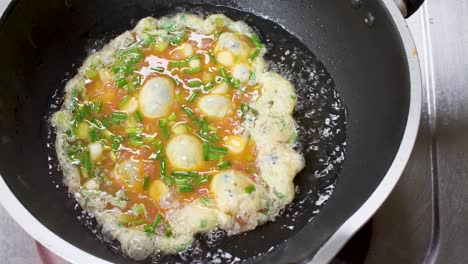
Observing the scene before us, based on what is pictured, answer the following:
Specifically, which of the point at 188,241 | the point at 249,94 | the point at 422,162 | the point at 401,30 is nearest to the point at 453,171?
the point at 422,162

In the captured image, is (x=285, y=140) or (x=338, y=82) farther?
(x=338, y=82)

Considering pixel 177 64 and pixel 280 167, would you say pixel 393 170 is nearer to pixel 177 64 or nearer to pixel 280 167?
pixel 280 167

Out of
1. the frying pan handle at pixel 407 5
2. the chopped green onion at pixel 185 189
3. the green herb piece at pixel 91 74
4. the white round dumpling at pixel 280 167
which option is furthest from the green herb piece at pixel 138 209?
the frying pan handle at pixel 407 5

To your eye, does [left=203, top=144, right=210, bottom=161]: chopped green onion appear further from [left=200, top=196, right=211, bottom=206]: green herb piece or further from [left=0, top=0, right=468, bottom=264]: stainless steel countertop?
[left=0, top=0, right=468, bottom=264]: stainless steel countertop

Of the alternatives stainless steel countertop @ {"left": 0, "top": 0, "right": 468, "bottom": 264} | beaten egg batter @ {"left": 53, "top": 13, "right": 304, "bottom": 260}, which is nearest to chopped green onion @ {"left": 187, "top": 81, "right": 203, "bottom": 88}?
beaten egg batter @ {"left": 53, "top": 13, "right": 304, "bottom": 260}

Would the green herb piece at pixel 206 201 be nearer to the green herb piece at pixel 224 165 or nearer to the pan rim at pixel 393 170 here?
the green herb piece at pixel 224 165

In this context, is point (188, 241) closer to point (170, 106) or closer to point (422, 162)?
point (170, 106)

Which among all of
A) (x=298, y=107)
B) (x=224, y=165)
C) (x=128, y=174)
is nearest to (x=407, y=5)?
(x=298, y=107)
